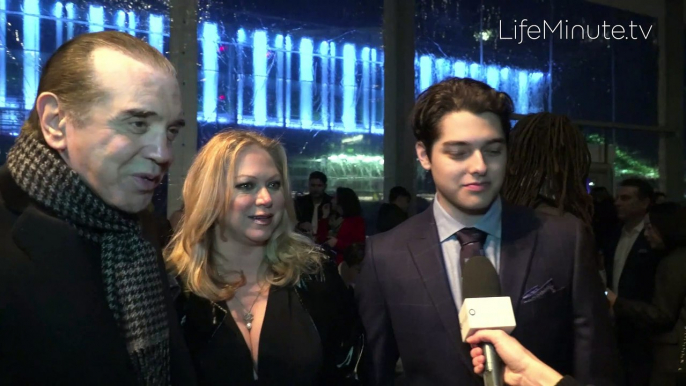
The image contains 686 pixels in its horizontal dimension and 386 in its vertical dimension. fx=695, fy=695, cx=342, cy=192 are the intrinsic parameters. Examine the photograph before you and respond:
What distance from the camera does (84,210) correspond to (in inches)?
47.5

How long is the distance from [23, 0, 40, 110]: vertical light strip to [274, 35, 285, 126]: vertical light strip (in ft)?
7.00

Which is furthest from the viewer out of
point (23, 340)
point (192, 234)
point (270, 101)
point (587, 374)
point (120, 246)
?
point (270, 101)

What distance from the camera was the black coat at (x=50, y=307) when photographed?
3.63 ft

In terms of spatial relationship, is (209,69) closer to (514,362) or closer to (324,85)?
(324,85)

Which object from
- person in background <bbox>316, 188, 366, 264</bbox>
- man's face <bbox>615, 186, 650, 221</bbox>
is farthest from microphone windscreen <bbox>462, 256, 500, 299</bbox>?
person in background <bbox>316, 188, 366, 264</bbox>

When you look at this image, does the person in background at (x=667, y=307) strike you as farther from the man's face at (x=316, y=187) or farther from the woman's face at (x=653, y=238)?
the man's face at (x=316, y=187)

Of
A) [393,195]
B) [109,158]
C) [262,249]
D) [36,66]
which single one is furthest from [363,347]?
[393,195]

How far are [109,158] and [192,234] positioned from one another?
3.30ft

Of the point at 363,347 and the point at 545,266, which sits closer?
the point at 545,266

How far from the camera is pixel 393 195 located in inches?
259

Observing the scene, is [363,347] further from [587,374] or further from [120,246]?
[120,246]

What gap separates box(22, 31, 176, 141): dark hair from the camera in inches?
46.7

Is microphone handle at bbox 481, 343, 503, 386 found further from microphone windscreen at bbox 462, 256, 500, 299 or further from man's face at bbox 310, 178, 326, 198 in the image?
man's face at bbox 310, 178, 326, 198

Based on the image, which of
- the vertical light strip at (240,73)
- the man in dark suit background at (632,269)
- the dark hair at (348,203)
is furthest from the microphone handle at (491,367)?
the vertical light strip at (240,73)
